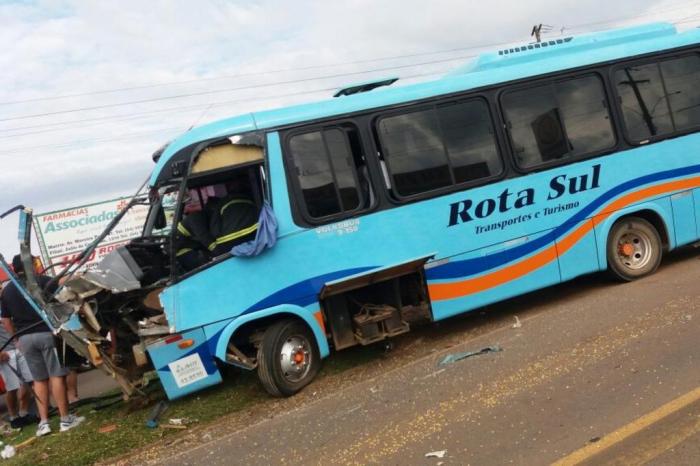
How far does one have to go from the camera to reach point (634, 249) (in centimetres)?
714

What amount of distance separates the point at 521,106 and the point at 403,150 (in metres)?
1.66

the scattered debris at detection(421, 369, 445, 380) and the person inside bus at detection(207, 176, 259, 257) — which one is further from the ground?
the person inside bus at detection(207, 176, 259, 257)

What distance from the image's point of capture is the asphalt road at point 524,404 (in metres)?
3.59

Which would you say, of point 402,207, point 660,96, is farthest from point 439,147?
point 660,96

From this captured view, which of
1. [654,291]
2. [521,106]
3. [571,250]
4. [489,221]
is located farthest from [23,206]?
[654,291]

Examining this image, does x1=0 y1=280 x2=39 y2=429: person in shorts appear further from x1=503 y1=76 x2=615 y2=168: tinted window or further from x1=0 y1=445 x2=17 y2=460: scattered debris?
x1=503 y1=76 x2=615 y2=168: tinted window

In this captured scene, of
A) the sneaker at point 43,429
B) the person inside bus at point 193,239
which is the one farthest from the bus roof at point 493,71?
the sneaker at point 43,429

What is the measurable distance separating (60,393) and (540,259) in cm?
559

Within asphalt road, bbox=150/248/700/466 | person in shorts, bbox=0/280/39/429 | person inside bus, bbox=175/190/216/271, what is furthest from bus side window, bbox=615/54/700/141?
person in shorts, bbox=0/280/39/429

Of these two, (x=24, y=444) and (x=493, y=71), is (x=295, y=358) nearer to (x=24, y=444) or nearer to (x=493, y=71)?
(x=24, y=444)

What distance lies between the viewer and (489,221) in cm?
625

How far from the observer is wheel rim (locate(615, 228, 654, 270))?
7059 mm

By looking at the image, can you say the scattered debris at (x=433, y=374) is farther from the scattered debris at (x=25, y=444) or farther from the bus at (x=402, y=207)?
the scattered debris at (x=25, y=444)

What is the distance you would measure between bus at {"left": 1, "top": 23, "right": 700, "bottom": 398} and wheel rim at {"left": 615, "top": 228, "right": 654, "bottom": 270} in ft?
0.09
